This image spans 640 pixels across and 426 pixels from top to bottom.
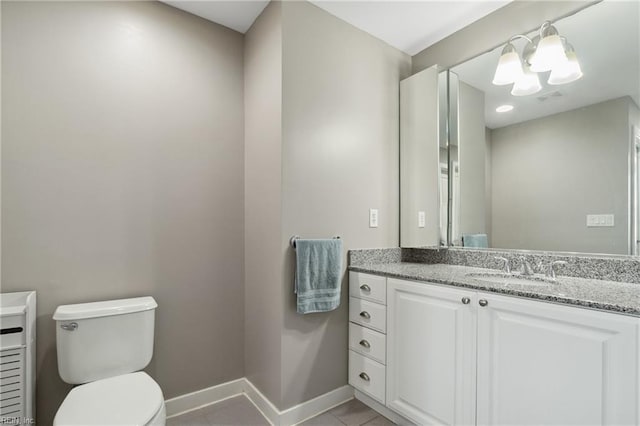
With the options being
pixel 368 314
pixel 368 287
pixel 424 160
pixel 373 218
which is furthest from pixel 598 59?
pixel 368 314

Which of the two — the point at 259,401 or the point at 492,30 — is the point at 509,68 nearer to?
the point at 492,30

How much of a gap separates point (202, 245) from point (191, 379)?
836 mm

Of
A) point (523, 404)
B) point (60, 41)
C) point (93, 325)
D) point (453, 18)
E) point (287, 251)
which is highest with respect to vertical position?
point (453, 18)

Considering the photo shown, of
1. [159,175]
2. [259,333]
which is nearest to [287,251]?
[259,333]

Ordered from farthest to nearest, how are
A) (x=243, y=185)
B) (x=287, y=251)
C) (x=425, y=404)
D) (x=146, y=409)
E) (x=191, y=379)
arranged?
(x=243, y=185)
(x=191, y=379)
(x=287, y=251)
(x=425, y=404)
(x=146, y=409)

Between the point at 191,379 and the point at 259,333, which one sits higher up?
the point at 259,333

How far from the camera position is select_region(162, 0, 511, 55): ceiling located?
1937 millimetres

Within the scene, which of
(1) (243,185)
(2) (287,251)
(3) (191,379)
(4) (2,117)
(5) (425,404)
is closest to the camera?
(4) (2,117)

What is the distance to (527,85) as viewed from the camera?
186 cm

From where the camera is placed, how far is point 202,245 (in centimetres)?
206

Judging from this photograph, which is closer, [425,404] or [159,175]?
[425,404]

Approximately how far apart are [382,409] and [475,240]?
3.95 feet

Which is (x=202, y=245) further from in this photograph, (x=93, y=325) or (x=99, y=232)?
(x=93, y=325)

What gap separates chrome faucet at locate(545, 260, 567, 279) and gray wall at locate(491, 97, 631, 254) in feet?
0.28
